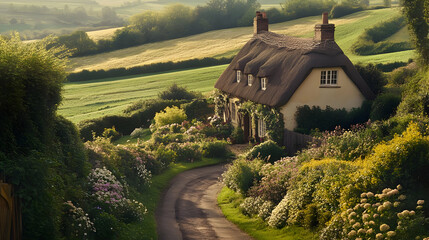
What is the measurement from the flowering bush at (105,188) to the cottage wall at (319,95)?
1551 centimetres

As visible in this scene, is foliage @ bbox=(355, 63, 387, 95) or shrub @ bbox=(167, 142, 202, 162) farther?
foliage @ bbox=(355, 63, 387, 95)

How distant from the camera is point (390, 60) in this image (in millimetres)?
54438

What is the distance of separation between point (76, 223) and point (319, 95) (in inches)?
846

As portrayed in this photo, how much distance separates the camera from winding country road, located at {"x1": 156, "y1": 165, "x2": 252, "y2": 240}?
19469mm

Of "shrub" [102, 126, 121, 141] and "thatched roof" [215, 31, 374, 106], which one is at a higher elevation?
"thatched roof" [215, 31, 374, 106]

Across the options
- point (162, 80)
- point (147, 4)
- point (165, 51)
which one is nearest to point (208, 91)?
point (162, 80)

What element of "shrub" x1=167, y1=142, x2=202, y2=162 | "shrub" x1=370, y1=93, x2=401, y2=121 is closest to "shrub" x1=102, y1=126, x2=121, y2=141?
"shrub" x1=167, y1=142, x2=202, y2=162

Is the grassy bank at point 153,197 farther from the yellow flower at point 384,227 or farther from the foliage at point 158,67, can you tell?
the foliage at point 158,67

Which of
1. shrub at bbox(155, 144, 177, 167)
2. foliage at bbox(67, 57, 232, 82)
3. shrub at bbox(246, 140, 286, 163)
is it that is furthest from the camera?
foliage at bbox(67, 57, 232, 82)

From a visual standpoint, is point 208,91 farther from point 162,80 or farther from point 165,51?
point 165,51

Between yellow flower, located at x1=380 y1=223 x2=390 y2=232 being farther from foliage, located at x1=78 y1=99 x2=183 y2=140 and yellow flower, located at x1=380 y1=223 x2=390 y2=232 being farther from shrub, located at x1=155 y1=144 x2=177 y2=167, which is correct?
foliage, located at x1=78 y1=99 x2=183 y2=140

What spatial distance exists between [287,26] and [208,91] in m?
32.2

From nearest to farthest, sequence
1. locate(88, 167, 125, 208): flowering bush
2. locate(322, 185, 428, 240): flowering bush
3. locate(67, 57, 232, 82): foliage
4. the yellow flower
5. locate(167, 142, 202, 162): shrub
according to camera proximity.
Result: the yellow flower, locate(322, 185, 428, 240): flowering bush, locate(88, 167, 125, 208): flowering bush, locate(167, 142, 202, 162): shrub, locate(67, 57, 232, 82): foliage

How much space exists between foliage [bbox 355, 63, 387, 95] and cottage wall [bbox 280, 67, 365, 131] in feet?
11.8
